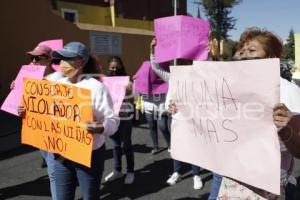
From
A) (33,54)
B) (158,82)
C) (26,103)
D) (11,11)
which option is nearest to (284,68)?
(26,103)

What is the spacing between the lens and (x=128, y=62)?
20.0 metres

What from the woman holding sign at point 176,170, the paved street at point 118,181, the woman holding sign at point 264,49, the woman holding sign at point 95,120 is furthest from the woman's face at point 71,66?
the paved street at point 118,181

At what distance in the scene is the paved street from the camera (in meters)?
5.17

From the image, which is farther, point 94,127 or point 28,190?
point 28,190

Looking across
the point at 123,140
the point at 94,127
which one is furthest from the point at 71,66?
the point at 123,140

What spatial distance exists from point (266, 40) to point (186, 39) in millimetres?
2178

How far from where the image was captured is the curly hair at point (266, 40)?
7.45ft

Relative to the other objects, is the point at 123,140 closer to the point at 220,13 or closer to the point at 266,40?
the point at 266,40

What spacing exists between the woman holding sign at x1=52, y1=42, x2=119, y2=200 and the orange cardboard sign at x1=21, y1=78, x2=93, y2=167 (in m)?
0.09

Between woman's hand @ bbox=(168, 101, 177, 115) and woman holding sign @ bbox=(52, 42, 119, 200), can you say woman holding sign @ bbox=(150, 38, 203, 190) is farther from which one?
woman's hand @ bbox=(168, 101, 177, 115)

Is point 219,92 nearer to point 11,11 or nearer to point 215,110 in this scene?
point 215,110

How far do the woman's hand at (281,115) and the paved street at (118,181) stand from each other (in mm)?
3302

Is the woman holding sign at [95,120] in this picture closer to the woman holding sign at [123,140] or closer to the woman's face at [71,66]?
the woman's face at [71,66]

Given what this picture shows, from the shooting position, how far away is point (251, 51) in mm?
2275
